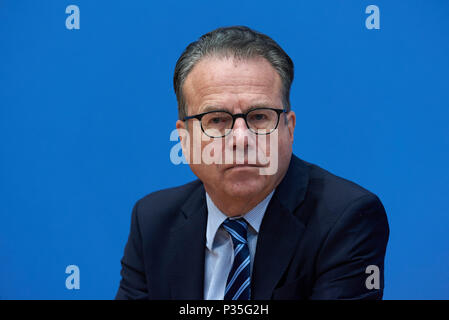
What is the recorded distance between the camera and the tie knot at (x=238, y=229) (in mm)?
1696

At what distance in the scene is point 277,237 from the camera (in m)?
1.67

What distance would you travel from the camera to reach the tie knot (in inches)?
66.8

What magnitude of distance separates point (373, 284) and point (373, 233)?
168mm

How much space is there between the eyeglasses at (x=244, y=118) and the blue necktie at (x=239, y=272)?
0.35m

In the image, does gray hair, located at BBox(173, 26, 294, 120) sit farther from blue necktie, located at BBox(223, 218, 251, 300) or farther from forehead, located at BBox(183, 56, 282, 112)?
blue necktie, located at BBox(223, 218, 251, 300)

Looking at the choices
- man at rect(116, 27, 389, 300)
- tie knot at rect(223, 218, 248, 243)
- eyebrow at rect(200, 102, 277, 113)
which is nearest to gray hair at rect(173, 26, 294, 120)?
man at rect(116, 27, 389, 300)

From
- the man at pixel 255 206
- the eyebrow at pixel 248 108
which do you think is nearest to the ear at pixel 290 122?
the man at pixel 255 206

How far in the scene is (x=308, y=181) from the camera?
1795mm

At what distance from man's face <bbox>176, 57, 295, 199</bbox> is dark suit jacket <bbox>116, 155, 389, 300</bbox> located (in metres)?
0.16

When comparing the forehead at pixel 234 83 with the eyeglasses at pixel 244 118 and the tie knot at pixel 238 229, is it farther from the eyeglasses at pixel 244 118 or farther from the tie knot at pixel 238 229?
the tie knot at pixel 238 229

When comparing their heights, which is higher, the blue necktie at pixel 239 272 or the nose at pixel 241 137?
the nose at pixel 241 137

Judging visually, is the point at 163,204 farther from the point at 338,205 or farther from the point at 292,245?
the point at 338,205
